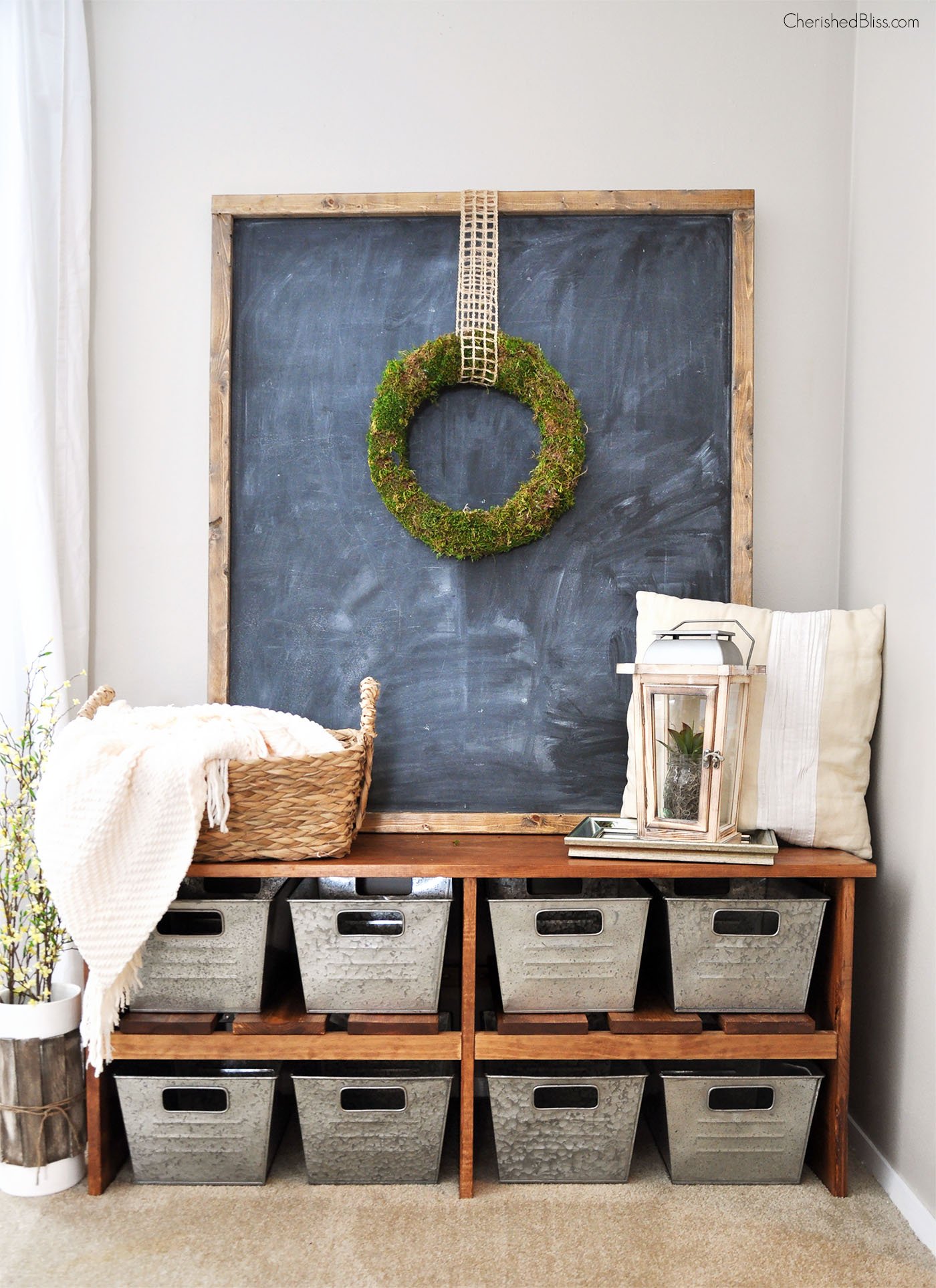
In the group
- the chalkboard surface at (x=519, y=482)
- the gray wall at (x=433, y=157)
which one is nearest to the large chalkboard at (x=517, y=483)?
the chalkboard surface at (x=519, y=482)

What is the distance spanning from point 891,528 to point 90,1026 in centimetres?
178

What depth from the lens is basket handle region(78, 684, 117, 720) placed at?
1.85 metres

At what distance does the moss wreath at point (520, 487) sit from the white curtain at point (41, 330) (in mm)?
701

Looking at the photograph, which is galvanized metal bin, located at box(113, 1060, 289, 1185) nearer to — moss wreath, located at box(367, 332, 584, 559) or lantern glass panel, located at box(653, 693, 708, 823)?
lantern glass panel, located at box(653, 693, 708, 823)

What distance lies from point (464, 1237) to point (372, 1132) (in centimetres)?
25

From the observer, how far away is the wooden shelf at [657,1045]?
1724 millimetres

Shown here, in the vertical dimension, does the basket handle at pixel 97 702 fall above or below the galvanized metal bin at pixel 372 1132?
above

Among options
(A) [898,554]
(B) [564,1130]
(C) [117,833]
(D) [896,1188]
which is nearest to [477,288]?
(A) [898,554]

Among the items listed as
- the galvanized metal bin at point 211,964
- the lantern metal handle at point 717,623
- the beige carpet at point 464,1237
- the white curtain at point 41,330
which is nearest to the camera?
the beige carpet at point 464,1237

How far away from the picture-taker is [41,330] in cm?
204

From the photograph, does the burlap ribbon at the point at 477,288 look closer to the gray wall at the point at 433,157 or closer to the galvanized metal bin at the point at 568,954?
the gray wall at the point at 433,157

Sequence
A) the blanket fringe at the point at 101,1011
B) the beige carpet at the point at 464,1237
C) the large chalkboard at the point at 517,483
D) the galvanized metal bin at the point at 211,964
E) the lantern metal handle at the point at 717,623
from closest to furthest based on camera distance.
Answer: the beige carpet at the point at 464,1237 → the blanket fringe at the point at 101,1011 → the galvanized metal bin at the point at 211,964 → the lantern metal handle at the point at 717,623 → the large chalkboard at the point at 517,483

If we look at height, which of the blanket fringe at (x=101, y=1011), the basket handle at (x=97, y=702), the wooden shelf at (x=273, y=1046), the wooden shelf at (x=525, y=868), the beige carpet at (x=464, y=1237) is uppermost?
the basket handle at (x=97, y=702)

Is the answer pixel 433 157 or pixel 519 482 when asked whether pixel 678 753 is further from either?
pixel 433 157
